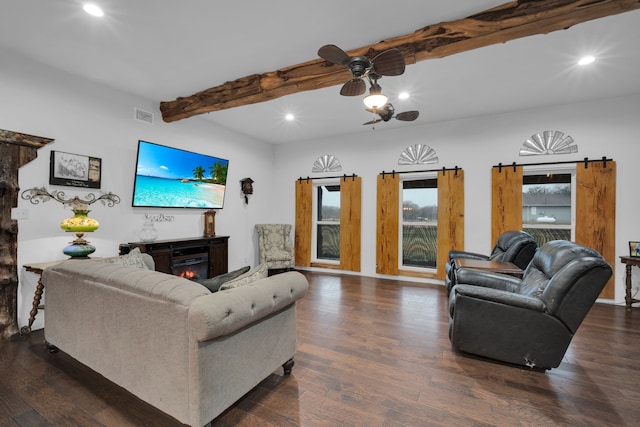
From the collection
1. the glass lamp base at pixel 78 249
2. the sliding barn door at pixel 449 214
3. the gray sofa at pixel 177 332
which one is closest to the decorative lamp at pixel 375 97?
the gray sofa at pixel 177 332

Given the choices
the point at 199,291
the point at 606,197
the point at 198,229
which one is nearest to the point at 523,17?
the point at 199,291

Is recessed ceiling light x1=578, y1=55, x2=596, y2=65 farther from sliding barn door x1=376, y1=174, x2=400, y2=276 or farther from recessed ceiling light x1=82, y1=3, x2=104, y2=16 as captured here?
recessed ceiling light x1=82, y1=3, x2=104, y2=16

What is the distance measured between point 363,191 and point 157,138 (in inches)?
143

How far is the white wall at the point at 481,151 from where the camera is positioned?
3990 millimetres

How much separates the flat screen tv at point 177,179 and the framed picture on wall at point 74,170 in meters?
0.48

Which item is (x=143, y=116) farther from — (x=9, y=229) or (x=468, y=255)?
(x=468, y=255)

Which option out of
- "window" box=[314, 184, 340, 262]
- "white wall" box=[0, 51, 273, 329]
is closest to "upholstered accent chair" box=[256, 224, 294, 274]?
"window" box=[314, 184, 340, 262]

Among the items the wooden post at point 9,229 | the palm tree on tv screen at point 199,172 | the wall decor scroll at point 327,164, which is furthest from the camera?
the wall decor scroll at point 327,164

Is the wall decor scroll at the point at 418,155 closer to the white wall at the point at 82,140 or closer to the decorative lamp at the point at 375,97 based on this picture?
the decorative lamp at the point at 375,97

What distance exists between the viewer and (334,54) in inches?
90.2

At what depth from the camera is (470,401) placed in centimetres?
193

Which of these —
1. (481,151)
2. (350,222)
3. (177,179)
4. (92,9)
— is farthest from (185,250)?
(481,151)

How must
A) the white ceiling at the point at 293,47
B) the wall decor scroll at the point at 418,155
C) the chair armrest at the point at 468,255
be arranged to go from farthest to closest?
the wall decor scroll at the point at 418,155 → the chair armrest at the point at 468,255 → the white ceiling at the point at 293,47

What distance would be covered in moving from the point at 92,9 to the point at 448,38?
2913 mm
